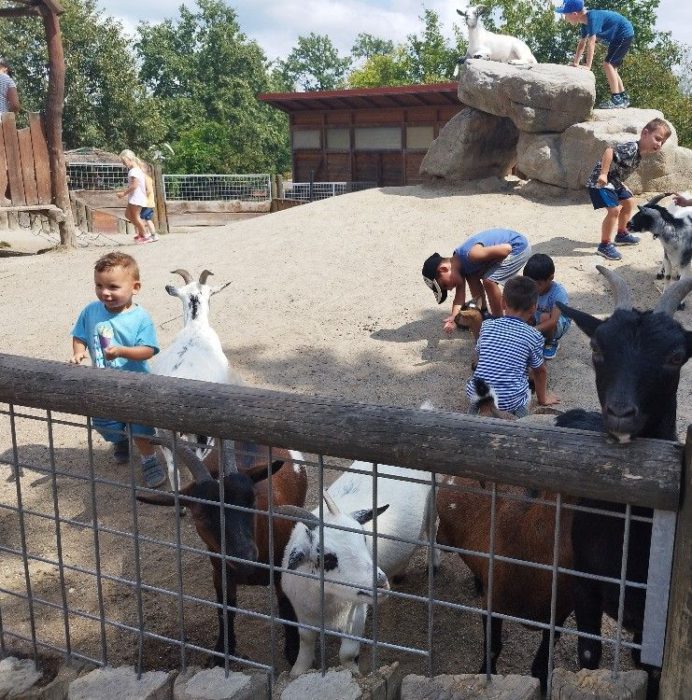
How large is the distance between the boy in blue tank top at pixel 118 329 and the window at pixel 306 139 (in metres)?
17.6

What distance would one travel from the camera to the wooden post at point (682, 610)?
142cm

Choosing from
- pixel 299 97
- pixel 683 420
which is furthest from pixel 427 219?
pixel 299 97

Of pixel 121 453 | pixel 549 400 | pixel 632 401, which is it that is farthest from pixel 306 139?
pixel 632 401

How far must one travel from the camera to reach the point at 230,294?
8117 millimetres

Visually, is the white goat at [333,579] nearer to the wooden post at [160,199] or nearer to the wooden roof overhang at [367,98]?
the wooden post at [160,199]

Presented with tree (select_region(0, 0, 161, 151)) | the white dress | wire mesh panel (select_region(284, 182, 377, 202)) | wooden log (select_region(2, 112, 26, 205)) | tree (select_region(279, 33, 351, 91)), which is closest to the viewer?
wooden log (select_region(2, 112, 26, 205))

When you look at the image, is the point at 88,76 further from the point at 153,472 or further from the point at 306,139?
the point at 153,472

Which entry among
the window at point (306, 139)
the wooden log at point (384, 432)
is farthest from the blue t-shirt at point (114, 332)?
the window at point (306, 139)

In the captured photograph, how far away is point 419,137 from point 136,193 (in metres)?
9.94

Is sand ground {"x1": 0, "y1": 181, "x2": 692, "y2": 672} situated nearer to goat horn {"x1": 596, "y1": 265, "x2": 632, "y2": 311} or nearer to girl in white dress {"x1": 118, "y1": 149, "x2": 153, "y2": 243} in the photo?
girl in white dress {"x1": 118, "y1": 149, "x2": 153, "y2": 243}

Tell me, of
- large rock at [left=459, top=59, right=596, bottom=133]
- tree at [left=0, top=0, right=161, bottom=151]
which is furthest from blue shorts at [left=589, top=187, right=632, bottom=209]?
tree at [left=0, top=0, right=161, bottom=151]

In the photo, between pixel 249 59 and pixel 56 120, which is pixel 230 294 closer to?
pixel 56 120

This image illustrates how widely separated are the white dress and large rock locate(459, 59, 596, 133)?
5.00 m

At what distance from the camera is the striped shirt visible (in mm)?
4508
